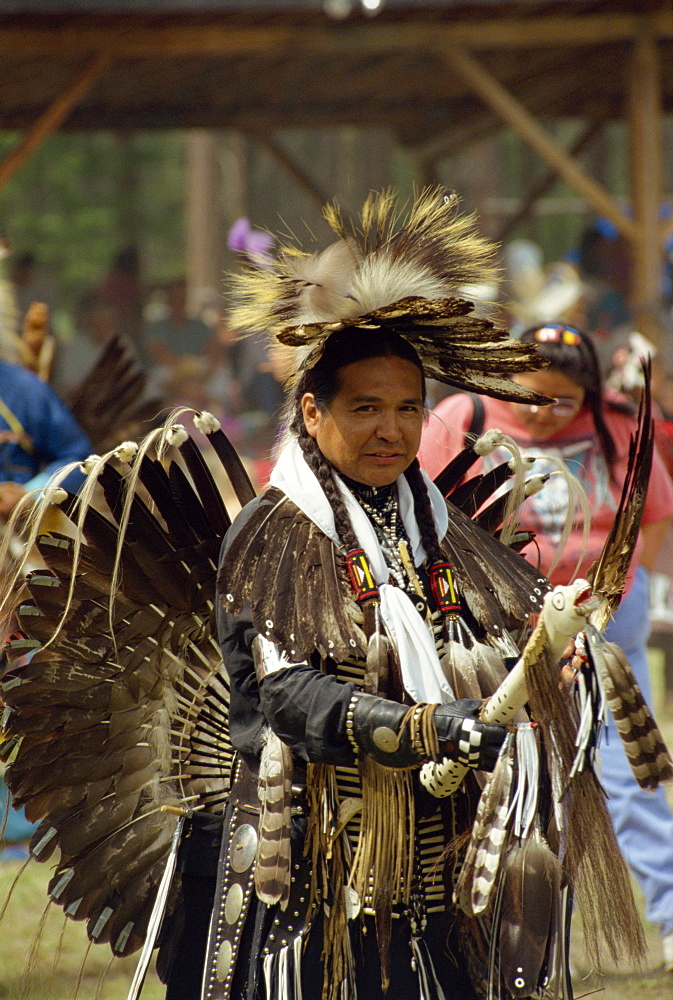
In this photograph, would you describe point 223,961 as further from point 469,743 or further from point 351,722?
point 469,743

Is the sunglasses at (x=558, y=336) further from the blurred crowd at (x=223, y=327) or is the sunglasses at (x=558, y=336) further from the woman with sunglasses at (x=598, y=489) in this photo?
the blurred crowd at (x=223, y=327)

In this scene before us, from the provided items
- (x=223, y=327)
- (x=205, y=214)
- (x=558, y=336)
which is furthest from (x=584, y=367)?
(x=205, y=214)

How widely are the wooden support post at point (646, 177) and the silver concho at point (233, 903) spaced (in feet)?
21.3

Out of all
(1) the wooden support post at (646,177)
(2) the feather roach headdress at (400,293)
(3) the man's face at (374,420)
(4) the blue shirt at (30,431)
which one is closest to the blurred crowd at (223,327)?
(1) the wooden support post at (646,177)

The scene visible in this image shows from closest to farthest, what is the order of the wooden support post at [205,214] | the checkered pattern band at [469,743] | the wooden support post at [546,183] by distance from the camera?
1. the checkered pattern band at [469,743]
2. the wooden support post at [546,183]
3. the wooden support post at [205,214]

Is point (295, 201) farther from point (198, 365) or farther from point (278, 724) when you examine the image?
point (278, 724)

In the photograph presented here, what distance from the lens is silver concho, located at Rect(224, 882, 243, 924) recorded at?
217 centimetres

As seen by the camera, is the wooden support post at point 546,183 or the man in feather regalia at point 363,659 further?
the wooden support post at point 546,183

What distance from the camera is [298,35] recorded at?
314 inches

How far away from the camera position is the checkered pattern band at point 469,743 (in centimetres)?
188

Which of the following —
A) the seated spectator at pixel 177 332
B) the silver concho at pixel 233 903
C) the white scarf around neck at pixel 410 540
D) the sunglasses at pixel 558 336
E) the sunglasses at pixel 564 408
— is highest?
the seated spectator at pixel 177 332

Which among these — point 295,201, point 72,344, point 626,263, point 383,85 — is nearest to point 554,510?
point 383,85

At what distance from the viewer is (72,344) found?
10961mm

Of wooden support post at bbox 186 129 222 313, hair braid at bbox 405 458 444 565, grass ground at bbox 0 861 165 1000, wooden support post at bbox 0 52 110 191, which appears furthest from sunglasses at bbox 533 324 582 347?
wooden support post at bbox 186 129 222 313
